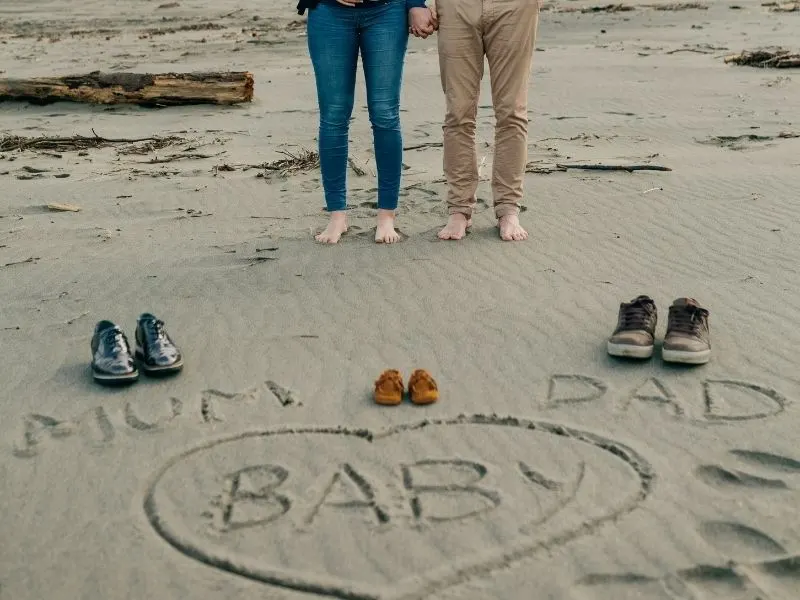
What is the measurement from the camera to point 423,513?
300 centimetres

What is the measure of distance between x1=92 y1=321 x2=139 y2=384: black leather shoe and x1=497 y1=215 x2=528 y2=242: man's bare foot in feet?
7.72

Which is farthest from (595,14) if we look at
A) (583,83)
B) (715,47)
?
(583,83)

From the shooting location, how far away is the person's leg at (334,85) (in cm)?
510

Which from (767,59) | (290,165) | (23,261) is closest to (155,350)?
(23,261)

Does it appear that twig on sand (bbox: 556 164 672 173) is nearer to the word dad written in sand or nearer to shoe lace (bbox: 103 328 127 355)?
the word dad written in sand

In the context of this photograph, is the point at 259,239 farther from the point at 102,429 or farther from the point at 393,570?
the point at 393,570

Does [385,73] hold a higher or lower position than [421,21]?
lower

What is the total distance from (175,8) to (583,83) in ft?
42.8

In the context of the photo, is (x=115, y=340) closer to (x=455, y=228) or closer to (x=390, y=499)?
(x=390, y=499)

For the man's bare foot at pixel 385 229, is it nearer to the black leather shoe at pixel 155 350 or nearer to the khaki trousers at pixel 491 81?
the khaki trousers at pixel 491 81

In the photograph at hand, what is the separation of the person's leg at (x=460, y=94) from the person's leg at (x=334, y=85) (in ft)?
1.58

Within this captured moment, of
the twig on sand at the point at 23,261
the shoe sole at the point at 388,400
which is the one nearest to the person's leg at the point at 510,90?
the shoe sole at the point at 388,400

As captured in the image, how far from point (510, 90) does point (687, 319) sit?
1.82 m

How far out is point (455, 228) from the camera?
5.66 metres
